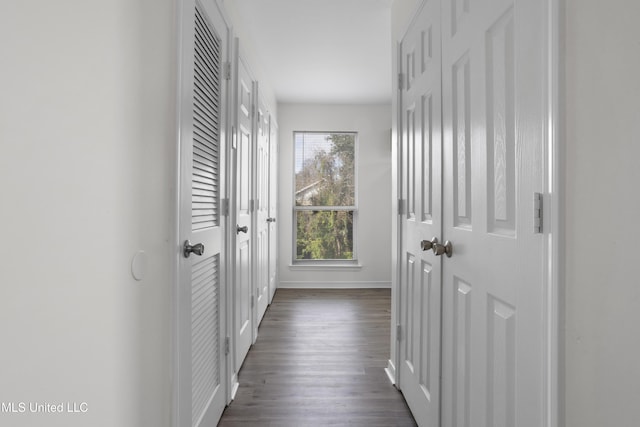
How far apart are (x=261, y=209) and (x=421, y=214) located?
1972 mm

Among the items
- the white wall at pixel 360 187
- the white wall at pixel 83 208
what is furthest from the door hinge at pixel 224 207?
the white wall at pixel 360 187

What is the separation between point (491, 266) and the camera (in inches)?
40.6

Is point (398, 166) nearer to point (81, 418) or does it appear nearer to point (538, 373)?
point (538, 373)

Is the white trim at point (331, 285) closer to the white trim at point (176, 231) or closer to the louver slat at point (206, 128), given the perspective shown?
the louver slat at point (206, 128)

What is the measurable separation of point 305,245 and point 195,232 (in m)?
3.46

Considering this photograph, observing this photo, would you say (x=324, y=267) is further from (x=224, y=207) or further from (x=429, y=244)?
(x=429, y=244)

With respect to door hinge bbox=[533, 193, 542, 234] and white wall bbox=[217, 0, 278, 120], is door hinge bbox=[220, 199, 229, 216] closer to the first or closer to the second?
white wall bbox=[217, 0, 278, 120]

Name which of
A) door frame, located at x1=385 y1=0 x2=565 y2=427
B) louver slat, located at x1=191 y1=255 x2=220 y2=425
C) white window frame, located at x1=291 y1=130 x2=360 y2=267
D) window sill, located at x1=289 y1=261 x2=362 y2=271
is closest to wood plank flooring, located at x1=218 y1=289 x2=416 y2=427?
louver slat, located at x1=191 y1=255 x2=220 y2=425

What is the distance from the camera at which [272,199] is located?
4.18m

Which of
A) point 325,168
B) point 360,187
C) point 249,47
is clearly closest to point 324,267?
point 360,187

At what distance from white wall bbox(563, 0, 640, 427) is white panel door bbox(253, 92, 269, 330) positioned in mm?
2438

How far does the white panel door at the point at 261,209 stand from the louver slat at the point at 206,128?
1178 mm

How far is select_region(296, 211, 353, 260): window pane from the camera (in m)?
4.86

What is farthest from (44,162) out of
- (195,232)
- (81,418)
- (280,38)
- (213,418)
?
(280,38)
